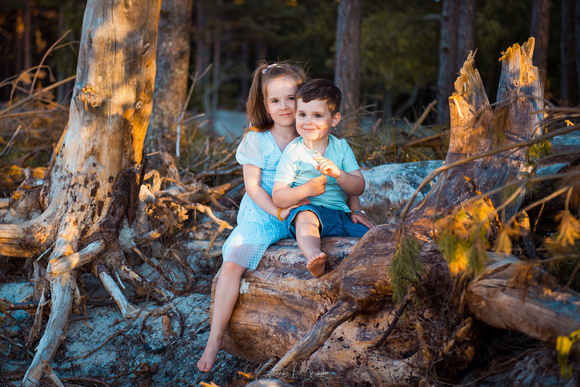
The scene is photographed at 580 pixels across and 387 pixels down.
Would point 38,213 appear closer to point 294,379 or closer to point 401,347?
point 294,379

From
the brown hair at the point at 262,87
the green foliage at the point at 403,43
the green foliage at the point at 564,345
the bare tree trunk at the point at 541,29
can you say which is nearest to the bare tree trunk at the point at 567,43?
the bare tree trunk at the point at 541,29

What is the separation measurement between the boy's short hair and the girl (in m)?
0.22

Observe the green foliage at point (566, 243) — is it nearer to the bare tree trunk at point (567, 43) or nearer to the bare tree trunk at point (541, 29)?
the bare tree trunk at point (541, 29)

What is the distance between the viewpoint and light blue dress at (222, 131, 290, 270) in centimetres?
285

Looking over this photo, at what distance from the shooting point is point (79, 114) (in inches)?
135

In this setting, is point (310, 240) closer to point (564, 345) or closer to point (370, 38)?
point (564, 345)

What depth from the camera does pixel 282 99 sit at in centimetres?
296

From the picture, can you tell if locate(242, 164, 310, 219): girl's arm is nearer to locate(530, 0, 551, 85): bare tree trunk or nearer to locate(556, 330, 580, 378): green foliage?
locate(556, 330, 580, 378): green foliage

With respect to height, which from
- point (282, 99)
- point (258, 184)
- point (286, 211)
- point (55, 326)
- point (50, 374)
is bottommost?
point (50, 374)

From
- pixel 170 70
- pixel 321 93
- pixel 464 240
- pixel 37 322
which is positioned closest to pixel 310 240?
pixel 321 93

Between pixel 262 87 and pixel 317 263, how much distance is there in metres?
1.23

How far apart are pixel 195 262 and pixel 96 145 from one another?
1.33m

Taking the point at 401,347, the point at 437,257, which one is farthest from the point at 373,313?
the point at 437,257

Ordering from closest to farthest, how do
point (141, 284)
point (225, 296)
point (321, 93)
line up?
point (321, 93) < point (225, 296) < point (141, 284)
